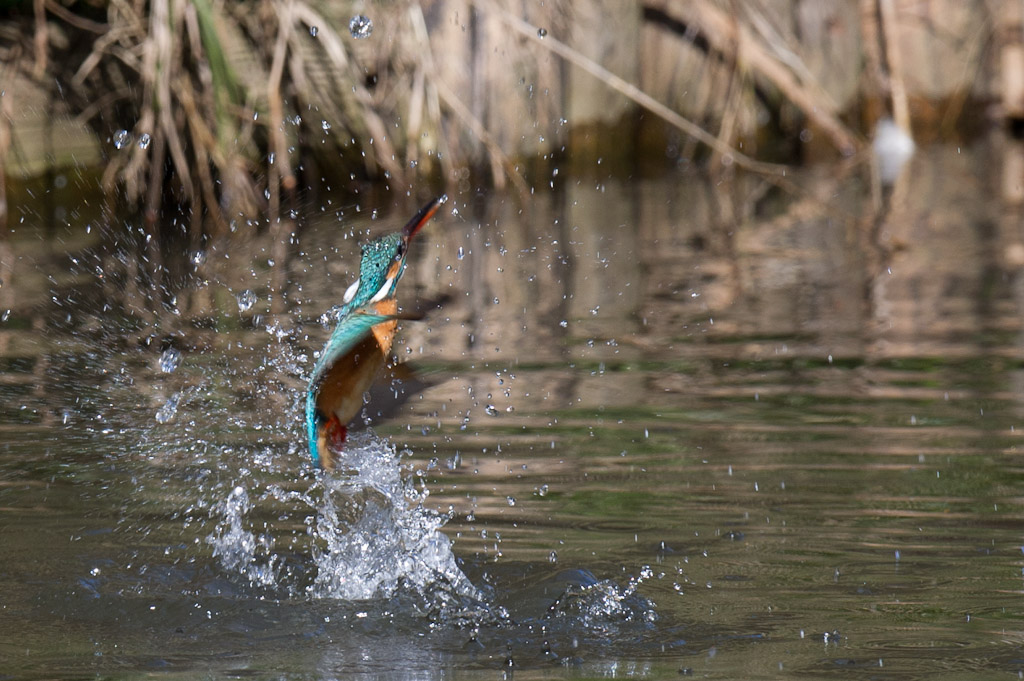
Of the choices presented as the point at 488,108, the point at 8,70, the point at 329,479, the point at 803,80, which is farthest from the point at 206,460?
the point at 803,80

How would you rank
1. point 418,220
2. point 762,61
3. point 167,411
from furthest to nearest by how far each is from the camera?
point 762,61
point 167,411
point 418,220

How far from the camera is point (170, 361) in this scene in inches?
157

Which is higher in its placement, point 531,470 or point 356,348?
point 356,348

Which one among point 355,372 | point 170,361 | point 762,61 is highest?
point 762,61

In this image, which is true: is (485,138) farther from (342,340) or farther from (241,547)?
(342,340)

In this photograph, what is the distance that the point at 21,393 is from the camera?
13.3 ft

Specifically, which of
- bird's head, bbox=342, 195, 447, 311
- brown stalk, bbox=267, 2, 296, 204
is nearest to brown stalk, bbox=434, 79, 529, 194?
brown stalk, bbox=267, 2, 296, 204

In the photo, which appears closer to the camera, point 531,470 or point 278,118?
point 531,470

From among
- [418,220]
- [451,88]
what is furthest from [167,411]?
[451,88]

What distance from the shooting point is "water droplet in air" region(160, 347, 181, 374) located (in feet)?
13.0

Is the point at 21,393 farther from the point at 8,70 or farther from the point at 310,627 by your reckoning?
the point at 8,70

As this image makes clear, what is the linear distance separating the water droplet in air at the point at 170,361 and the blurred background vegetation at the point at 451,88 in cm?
116

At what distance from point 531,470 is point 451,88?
4.53 m

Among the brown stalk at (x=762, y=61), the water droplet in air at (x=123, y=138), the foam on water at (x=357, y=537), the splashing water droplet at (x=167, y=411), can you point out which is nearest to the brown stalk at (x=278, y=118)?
the water droplet in air at (x=123, y=138)
